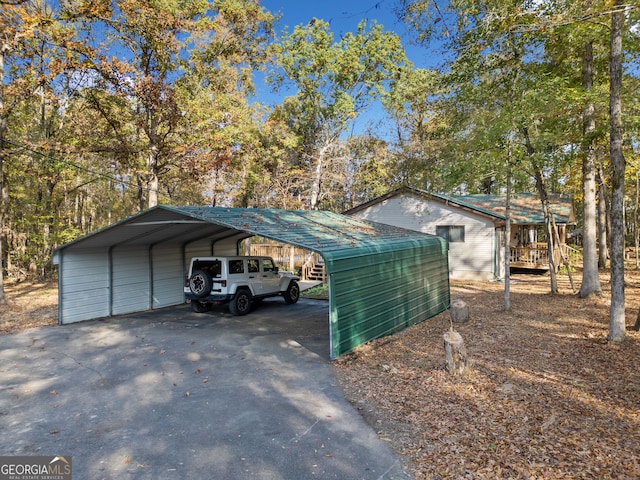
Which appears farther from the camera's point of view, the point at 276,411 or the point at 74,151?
the point at 74,151

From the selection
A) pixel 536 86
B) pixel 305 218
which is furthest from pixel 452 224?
pixel 305 218

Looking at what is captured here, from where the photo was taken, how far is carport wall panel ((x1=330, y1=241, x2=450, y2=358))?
7.54 meters

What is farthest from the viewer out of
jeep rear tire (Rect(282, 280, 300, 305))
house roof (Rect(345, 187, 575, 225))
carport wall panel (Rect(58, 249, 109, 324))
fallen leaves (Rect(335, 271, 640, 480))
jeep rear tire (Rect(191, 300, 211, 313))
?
house roof (Rect(345, 187, 575, 225))

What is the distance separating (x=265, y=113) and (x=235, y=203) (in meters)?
6.18

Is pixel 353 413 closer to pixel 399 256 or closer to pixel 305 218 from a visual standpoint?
pixel 399 256

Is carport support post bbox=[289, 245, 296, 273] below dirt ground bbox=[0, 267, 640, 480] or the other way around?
the other way around

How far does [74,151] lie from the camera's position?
17000mm

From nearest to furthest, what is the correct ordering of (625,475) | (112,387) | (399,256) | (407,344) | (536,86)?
1. (625,475)
2. (112,387)
3. (407,344)
4. (399,256)
5. (536,86)

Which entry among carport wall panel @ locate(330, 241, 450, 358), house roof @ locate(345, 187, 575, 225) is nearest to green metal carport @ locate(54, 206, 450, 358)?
carport wall panel @ locate(330, 241, 450, 358)

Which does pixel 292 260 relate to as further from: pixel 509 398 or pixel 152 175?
pixel 509 398

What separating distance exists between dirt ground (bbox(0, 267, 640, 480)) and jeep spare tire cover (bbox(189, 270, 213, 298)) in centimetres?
456

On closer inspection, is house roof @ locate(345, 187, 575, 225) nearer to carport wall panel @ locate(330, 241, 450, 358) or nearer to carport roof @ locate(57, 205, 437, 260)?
carport wall panel @ locate(330, 241, 450, 358)

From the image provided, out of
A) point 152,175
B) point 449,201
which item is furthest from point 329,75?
point 152,175

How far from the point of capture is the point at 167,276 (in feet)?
44.9
